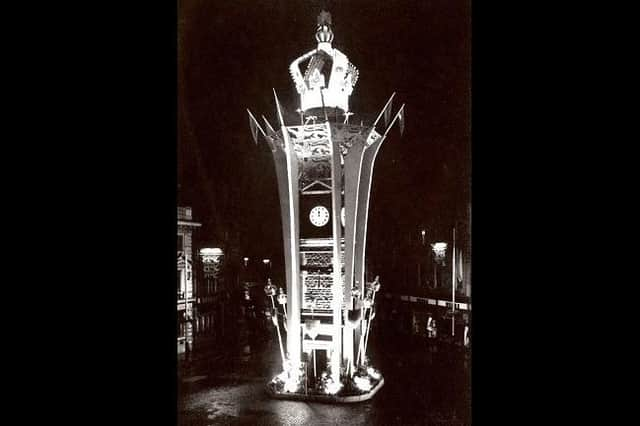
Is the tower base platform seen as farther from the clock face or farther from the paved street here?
the clock face

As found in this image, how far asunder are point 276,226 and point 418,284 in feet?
8.63

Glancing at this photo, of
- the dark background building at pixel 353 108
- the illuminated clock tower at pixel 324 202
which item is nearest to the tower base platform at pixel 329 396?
the illuminated clock tower at pixel 324 202

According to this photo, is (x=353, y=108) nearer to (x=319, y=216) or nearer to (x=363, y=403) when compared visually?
(x=319, y=216)

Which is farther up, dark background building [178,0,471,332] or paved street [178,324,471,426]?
dark background building [178,0,471,332]

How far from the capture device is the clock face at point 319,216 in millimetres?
8008

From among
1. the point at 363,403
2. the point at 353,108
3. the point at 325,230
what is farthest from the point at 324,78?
the point at 363,403

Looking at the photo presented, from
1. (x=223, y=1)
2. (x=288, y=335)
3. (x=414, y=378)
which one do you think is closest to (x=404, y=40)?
(x=223, y=1)

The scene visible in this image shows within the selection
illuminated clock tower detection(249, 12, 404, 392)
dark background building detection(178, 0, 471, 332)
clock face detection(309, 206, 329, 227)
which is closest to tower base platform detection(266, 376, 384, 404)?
illuminated clock tower detection(249, 12, 404, 392)

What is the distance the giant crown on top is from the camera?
7656mm

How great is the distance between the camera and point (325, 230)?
315 inches

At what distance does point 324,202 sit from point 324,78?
1890 millimetres

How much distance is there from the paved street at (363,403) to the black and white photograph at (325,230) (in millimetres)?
32

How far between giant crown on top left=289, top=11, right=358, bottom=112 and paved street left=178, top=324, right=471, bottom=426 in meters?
3.96

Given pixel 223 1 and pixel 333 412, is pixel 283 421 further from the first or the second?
pixel 223 1
